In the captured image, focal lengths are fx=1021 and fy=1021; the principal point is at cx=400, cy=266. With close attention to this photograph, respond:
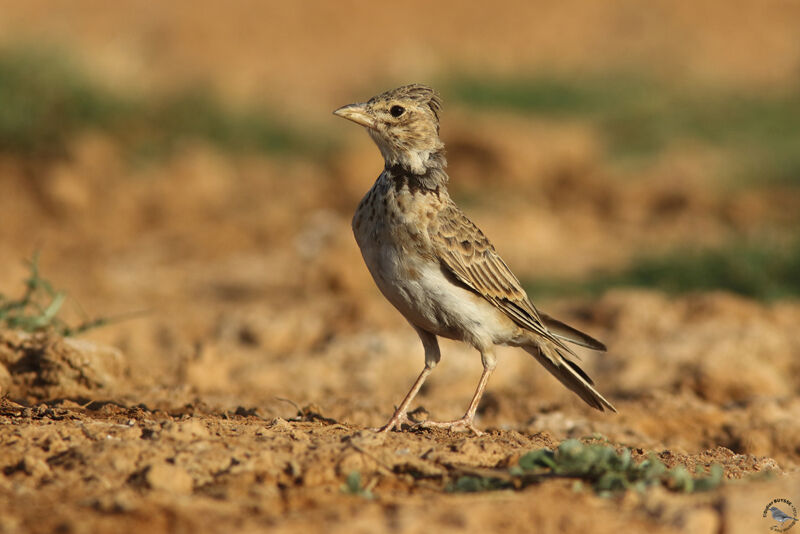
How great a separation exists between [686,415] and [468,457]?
268cm

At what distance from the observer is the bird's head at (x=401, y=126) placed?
5.14 meters

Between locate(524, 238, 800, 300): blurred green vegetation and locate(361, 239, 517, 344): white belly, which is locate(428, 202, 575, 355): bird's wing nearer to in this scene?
locate(361, 239, 517, 344): white belly

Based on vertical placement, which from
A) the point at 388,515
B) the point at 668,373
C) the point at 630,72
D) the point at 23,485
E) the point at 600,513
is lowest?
the point at 23,485

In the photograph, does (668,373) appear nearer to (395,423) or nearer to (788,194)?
(395,423)

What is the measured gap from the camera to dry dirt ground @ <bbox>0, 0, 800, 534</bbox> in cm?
316

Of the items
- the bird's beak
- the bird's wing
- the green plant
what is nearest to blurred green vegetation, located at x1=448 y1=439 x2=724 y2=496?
the green plant

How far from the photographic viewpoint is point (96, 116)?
12734 mm

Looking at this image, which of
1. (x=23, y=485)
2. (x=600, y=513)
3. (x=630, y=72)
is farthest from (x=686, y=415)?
(x=630, y=72)

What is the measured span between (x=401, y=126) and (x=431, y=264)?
821 mm

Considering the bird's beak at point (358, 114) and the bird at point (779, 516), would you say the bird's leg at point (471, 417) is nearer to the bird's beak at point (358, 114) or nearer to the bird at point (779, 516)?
the bird's beak at point (358, 114)

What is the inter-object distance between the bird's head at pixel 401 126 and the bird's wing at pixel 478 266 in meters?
0.35

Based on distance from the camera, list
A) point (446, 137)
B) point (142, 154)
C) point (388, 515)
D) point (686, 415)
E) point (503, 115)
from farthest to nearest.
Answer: point (503, 115) < point (446, 137) < point (142, 154) < point (686, 415) < point (388, 515)

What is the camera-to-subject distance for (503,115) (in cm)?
1529

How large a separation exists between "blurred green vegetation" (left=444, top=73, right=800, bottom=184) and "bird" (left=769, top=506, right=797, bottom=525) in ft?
37.6
